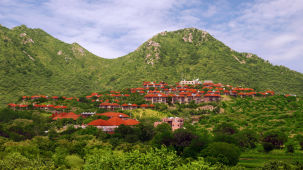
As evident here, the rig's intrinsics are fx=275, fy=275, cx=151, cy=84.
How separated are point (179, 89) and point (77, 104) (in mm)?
51704

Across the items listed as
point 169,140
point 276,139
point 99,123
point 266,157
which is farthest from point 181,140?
point 99,123

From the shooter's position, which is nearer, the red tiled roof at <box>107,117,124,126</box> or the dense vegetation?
the dense vegetation

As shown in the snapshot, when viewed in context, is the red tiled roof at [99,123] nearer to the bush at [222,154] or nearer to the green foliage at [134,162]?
the bush at [222,154]

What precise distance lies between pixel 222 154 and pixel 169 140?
17268 mm

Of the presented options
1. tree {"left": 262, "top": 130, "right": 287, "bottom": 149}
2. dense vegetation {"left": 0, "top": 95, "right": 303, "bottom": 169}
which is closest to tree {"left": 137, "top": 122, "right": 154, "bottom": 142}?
dense vegetation {"left": 0, "top": 95, "right": 303, "bottom": 169}

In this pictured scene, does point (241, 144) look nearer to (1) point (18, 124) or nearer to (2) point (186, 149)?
(2) point (186, 149)

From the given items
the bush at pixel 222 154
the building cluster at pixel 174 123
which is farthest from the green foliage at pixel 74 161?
the building cluster at pixel 174 123

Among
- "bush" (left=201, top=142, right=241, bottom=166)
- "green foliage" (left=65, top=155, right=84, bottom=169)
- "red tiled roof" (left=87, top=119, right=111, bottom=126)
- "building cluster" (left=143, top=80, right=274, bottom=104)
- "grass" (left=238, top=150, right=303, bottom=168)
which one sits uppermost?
"building cluster" (left=143, top=80, right=274, bottom=104)

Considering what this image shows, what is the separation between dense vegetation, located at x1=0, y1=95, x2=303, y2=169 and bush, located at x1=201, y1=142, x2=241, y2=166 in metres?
0.18

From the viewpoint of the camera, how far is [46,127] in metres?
85.1

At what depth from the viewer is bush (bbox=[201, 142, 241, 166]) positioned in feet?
161

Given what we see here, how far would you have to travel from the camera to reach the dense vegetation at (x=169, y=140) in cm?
3641

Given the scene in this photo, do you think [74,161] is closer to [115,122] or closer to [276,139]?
[115,122]

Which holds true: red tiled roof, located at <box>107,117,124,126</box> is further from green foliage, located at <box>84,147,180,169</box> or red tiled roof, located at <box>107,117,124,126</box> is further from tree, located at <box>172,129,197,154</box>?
green foliage, located at <box>84,147,180,169</box>
